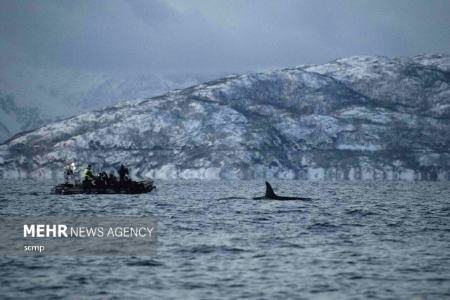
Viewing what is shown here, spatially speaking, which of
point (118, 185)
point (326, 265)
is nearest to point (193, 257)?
point (326, 265)

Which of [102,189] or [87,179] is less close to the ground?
[87,179]

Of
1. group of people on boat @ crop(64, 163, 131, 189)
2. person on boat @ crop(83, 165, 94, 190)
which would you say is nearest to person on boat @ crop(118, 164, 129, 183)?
group of people on boat @ crop(64, 163, 131, 189)

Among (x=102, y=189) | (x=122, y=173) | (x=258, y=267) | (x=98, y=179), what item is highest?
(x=122, y=173)

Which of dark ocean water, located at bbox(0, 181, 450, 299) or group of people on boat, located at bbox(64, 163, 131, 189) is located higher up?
group of people on boat, located at bbox(64, 163, 131, 189)

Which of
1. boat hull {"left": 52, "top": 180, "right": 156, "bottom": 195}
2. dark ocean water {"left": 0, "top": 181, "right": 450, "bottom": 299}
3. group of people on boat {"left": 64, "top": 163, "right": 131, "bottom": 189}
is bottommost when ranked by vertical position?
dark ocean water {"left": 0, "top": 181, "right": 450, "bottom": 299}

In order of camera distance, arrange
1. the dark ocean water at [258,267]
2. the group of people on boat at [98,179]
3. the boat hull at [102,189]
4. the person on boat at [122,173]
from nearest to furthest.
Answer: the dark ocean water at [258,267] < the group of people on boat at [98,179] < the person on boat at [122,173] < the boat hull at [102,189]

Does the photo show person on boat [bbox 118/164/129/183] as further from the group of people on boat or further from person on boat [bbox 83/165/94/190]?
person on boat [bbox 83/165/94/190]

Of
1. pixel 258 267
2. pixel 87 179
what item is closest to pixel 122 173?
pixel 87 179

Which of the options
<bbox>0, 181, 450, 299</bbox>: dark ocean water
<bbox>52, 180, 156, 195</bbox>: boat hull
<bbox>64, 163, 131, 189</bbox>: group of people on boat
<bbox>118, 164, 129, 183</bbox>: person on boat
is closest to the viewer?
→ <bbox>0, 181, 450, 299</bbox>: dark ocean water

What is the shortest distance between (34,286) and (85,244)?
600 inches

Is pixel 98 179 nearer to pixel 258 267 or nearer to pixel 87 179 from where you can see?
pixel 87 179

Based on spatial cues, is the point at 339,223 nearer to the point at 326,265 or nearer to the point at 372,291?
the point at 326,265

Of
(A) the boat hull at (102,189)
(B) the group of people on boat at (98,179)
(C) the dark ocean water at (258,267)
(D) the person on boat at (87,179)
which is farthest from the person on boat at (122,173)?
(C) the dark ocean water at (258,267)

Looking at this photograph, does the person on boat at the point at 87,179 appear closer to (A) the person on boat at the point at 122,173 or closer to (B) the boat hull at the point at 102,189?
(B) the boat hull at the point at 102,189
